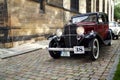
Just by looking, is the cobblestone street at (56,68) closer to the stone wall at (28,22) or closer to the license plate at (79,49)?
the license plate at (79,49)

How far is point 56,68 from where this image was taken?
711 cm

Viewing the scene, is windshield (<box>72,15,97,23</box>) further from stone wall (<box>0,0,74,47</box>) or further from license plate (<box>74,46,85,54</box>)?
stone wall (<box>0,0,74,47</box>)

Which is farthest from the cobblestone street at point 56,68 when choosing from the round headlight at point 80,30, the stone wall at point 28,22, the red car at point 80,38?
the stone wall at point 28,22

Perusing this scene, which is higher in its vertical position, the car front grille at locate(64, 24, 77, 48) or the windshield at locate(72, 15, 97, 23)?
the windshield at locate(72, 15, 97, 23)

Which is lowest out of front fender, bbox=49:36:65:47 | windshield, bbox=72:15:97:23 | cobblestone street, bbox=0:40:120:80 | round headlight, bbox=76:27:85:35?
cobblestone street, bbox=0:40:120:80

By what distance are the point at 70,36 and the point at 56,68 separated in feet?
5.77

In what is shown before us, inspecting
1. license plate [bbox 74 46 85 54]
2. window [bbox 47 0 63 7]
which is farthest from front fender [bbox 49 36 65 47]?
window [bbox 47 0 63 7]

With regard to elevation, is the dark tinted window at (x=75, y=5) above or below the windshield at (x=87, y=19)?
above

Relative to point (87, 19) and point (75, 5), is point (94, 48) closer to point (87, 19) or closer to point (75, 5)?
point (87, 19)

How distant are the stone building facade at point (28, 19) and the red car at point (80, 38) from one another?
3.66 m

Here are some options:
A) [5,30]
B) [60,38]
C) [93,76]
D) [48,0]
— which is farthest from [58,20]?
[93,76]

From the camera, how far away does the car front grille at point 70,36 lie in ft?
27.3

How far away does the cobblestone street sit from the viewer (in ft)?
20.1

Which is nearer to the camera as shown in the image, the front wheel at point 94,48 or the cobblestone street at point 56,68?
the cobblestone street at point 56,68
